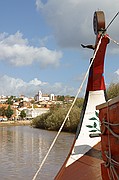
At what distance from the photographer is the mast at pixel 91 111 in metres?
6.13

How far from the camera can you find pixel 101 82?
6.59 meters

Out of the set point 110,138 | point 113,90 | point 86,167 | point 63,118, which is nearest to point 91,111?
point 86,167

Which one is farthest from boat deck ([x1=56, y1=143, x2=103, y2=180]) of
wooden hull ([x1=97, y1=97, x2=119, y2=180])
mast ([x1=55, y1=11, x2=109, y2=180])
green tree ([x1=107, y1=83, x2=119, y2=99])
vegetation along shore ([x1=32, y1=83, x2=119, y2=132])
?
green tree ([x1=107, y1=83, x2=119, y2=99])

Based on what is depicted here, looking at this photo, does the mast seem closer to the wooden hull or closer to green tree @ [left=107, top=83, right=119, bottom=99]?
the wooden hull

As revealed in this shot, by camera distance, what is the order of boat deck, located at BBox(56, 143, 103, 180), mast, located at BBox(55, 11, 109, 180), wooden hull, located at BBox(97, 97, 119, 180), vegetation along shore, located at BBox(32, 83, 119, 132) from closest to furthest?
→ wooden hull, located at BBox(97, 97, 119, 180) → boat deck, located at BBox(56, 143, 103, 180) → mast, located at BBox(55, 11, 109, 180) → vegetation along shore, located at BBox(32, 83, 119, 132)

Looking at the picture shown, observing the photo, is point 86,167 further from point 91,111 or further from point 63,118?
point 63,118

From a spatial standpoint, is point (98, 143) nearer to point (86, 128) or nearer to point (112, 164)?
point (86, 128)

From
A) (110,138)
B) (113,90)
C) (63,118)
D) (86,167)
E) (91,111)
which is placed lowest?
(86,167)

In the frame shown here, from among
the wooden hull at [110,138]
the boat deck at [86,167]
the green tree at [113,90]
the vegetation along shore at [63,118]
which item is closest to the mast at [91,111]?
the boat deck at [86,167]

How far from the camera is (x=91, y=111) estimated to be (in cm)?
662

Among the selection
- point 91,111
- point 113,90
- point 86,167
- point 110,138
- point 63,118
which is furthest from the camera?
point 63,118

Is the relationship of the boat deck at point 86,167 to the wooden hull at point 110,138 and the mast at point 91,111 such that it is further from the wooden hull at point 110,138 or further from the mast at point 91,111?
the wooden hull at point 110,138

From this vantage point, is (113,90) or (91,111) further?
(113,90)

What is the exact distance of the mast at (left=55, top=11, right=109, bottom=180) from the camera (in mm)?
6129
